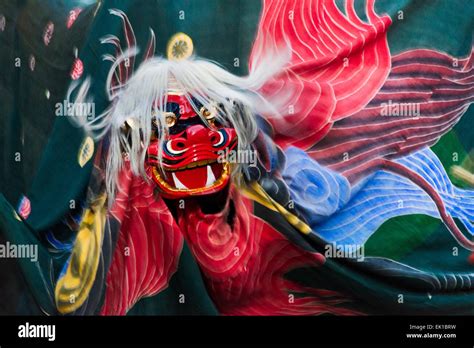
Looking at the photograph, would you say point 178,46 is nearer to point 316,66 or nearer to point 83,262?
point 316,66

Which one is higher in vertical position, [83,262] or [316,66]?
[316,66]

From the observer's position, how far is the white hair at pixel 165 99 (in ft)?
19.2

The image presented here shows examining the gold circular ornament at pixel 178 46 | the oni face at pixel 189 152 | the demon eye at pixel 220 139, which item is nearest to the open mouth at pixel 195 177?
the oni face at pixel 189 152

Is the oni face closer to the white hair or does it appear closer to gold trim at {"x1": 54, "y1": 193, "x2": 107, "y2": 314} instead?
the white hair

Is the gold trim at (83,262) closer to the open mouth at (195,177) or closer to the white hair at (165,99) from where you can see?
the white hair at (165,99)

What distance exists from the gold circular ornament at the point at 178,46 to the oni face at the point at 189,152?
228mm

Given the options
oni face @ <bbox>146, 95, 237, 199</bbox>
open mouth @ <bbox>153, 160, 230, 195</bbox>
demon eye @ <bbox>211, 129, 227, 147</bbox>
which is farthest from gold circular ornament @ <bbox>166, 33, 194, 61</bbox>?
open mouth @ <bbox>153, 160, 230, 195</bbox>

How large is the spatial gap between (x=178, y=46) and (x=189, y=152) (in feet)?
1.95

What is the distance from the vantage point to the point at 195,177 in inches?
231

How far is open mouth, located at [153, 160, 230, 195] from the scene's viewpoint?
5852 millimetres

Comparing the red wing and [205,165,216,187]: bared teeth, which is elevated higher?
the red wing

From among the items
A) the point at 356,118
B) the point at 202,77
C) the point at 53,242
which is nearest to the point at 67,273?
the point at 53,242

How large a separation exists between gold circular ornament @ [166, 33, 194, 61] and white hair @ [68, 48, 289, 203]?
0.03m

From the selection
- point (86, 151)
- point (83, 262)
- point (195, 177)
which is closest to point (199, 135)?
point (195, 177)
